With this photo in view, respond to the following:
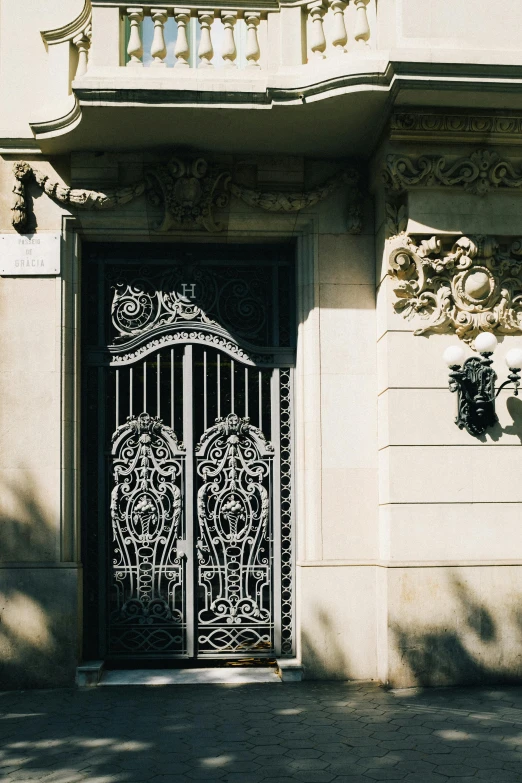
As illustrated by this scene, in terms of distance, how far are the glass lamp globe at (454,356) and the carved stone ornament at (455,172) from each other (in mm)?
1487

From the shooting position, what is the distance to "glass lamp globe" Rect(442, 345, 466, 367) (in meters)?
8.72

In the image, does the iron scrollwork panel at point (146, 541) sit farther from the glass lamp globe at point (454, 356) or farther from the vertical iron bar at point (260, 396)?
the glass lamp globe at point (454, 356)

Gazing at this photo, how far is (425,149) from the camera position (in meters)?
8.87

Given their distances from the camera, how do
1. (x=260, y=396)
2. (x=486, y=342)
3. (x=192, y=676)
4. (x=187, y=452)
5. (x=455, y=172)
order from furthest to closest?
(x=260, y=396), (x=187, y=452), (x=192, y=676), (x=455, y=172), (x=486, y=342)

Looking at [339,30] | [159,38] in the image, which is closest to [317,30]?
[339,30]

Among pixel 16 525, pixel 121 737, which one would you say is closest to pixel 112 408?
pixel 16 525

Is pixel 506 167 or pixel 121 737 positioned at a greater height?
pixel 506 167

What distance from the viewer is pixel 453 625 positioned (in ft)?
28.7

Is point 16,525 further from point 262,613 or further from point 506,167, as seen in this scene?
point 506,167

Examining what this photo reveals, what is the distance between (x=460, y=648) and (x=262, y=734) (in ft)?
7.75

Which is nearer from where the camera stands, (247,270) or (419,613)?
(419,613)

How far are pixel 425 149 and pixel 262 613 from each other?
15.3ft

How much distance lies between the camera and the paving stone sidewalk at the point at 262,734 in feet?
20.6

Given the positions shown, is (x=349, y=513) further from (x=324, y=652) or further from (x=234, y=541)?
(x=324, y=652)
